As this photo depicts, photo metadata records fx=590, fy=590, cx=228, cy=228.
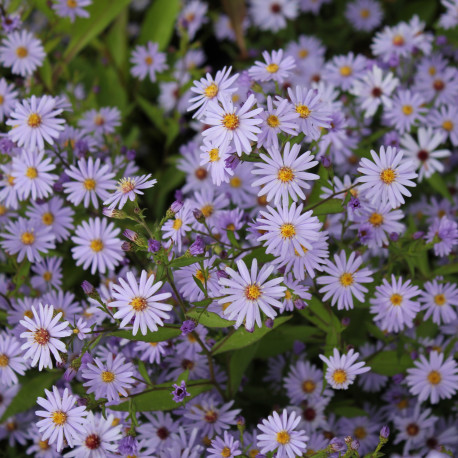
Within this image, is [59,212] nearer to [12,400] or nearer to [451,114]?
[12,400]

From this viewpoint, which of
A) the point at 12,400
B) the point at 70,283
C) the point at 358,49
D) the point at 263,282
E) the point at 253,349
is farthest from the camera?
the point at 358,49

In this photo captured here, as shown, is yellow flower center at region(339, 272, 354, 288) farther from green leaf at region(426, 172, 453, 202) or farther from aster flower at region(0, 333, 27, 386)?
aster flower at region(0, 333, 27, 386)

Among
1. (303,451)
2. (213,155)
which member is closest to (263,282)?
(213,155)

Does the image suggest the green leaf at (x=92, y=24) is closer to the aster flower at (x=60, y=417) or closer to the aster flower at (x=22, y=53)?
the aster flower at (x=22, y=53)

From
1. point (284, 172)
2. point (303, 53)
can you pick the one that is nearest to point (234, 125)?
point (284, 172)

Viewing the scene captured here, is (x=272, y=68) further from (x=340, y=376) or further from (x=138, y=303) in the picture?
(x=340, y=376)

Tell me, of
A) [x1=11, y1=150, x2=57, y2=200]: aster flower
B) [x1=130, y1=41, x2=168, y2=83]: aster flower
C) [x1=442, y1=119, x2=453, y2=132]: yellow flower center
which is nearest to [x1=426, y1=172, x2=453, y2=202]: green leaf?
[x1=442, y1=119, x2=453, y2=132]: yellow flower center
